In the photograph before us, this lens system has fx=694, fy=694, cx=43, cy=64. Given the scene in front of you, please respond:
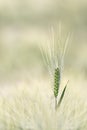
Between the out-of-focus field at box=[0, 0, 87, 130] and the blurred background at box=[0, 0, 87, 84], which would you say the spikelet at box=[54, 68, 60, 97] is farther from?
the blurred background at box=[0, 0, 87, 84]

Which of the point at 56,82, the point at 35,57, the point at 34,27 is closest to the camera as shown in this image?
the point at 56,82

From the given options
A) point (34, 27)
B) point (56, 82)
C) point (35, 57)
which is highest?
point (56, 82)

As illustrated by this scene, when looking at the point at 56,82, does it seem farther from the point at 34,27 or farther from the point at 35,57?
the point at 34,27

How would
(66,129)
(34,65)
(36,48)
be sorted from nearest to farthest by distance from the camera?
(66,129), (34,65), (36,48)

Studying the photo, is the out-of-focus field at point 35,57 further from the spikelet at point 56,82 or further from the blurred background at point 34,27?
the spikelet at point 56,82

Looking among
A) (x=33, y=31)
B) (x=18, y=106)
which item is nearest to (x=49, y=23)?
(x=33, y=31)

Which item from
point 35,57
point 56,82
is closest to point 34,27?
point 35,57

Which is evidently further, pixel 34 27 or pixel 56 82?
pixel 34 27

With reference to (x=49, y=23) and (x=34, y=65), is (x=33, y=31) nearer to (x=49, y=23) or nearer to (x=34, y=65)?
(x=49, y=23)
